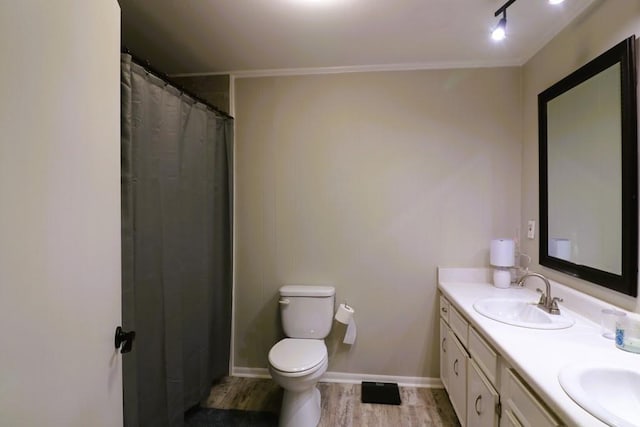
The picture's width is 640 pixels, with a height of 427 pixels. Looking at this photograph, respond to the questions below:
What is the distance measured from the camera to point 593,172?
1.47 m

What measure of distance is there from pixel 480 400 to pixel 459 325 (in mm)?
407

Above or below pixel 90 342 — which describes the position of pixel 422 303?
below

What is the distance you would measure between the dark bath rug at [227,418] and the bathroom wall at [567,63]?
1.95m

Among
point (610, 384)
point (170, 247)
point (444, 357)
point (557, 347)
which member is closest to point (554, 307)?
point (557, 347)

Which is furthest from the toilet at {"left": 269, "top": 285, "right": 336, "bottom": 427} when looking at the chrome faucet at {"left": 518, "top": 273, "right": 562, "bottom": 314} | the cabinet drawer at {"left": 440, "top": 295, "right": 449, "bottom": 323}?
the chrome faucet at {"left": 518, "top": 273, "right": 562, "bottom": 314}

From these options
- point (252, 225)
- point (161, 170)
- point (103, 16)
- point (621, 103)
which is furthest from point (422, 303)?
point (103, 16)

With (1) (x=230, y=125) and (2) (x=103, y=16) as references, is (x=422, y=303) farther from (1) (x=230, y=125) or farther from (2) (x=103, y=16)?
(2) (x=103, y=16)

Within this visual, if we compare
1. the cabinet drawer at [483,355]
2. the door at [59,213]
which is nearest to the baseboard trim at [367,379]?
the cabinet drawer at [483,355]

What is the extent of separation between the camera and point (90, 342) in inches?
34.3

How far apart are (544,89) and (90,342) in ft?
8.49

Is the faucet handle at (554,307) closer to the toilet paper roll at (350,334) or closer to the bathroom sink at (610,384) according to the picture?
the bathroom sink at (610,384)

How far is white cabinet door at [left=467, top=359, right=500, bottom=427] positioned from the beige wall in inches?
27.9

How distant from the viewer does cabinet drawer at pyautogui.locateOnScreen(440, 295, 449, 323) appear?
2018mm

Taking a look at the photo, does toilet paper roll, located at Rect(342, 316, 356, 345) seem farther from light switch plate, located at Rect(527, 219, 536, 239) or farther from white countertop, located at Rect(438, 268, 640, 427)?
light switch plate, located at Rect(527, 219, 536, 239)
